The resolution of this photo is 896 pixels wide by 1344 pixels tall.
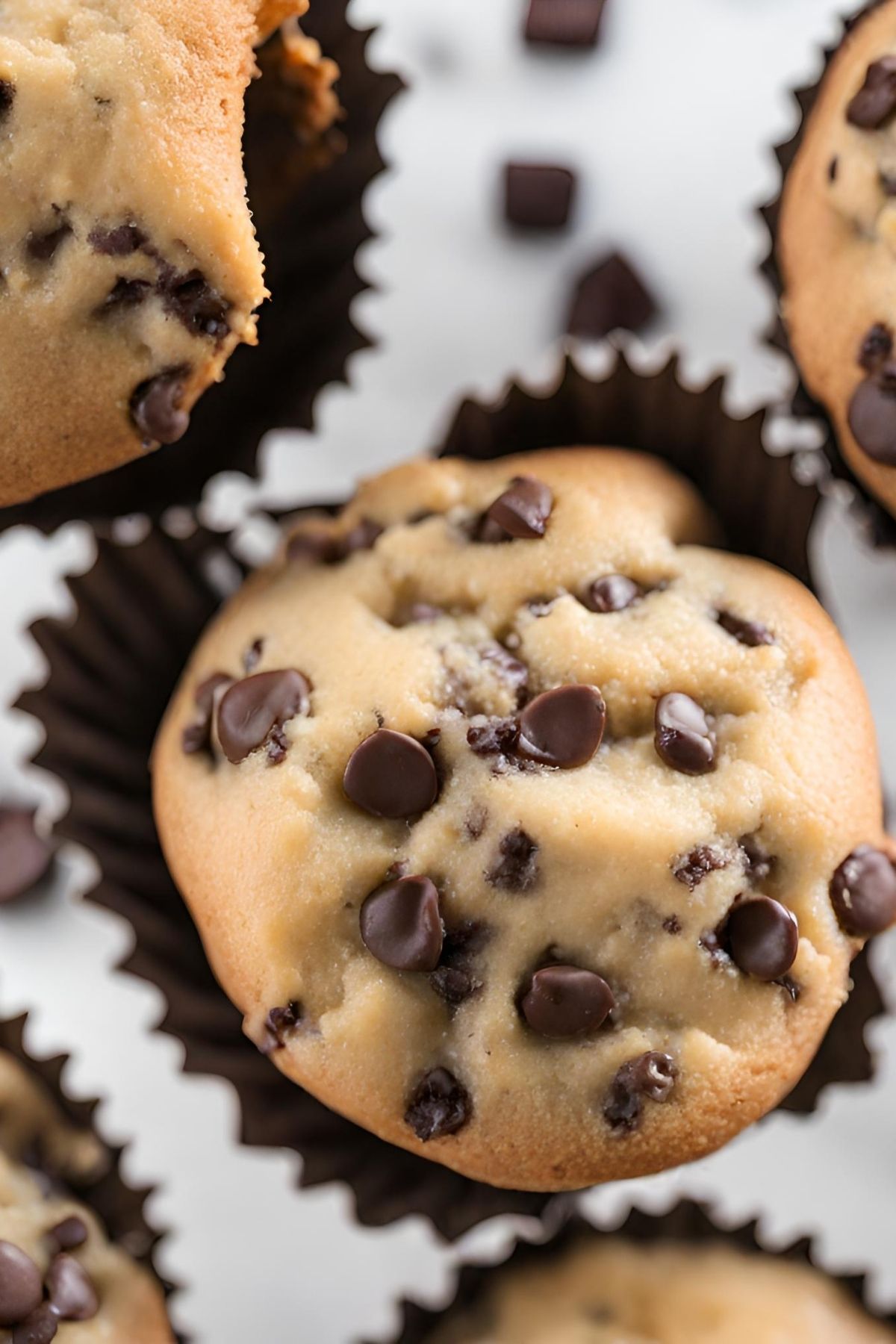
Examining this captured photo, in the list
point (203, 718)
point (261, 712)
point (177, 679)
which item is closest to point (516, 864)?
point (261, 712)

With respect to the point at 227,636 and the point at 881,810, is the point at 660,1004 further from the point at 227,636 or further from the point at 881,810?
the point at 227,636

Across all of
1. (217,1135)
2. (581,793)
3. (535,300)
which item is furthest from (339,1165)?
(535,300)

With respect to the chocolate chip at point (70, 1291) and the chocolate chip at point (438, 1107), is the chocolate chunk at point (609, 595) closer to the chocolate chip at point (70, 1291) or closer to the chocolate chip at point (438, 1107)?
the chocolate chip at point (438, 1107)

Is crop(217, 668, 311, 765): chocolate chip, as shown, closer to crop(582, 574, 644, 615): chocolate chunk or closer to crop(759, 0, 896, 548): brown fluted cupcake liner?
crop(582, 574, 644, 615): chocolate chunk

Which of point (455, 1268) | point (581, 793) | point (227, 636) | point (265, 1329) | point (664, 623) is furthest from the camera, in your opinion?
point (265, 1329)

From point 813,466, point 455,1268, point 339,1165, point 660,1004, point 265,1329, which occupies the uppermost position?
point 813,466

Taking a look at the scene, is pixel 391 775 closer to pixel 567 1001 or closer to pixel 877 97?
pixel 567 1001
